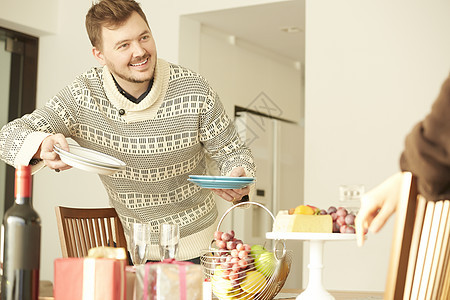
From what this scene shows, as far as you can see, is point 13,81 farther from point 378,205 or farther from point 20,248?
point 378,205

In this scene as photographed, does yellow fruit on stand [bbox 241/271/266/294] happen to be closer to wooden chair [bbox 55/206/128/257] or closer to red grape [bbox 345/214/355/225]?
red grape [bbox 345/214/355/225]

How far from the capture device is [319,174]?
13.2 ft

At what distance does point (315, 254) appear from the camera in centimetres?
160

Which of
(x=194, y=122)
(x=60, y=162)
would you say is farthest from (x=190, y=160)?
(x=60, y=162)

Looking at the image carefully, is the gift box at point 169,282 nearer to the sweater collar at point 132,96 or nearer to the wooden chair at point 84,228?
the wooden chair at point 84,228

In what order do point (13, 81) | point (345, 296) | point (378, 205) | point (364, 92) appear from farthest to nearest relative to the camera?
point (13, 81) < point (364, 92) < point (345, 296) < point (378, 205)

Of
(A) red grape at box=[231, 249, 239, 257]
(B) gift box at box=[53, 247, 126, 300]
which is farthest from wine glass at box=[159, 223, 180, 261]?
(B) gift box at box=[53, 247, 126, 300]

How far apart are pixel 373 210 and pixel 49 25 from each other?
4.13 meters

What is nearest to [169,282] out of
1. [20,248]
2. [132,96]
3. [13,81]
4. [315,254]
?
[20,248]

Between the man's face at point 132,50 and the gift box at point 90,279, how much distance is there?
3.62 ft

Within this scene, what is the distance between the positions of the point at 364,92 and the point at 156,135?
2.06 m

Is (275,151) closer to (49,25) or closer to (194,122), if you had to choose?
(49,25)

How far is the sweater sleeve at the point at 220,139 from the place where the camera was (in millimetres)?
2232

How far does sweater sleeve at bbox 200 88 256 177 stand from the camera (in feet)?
7.32
